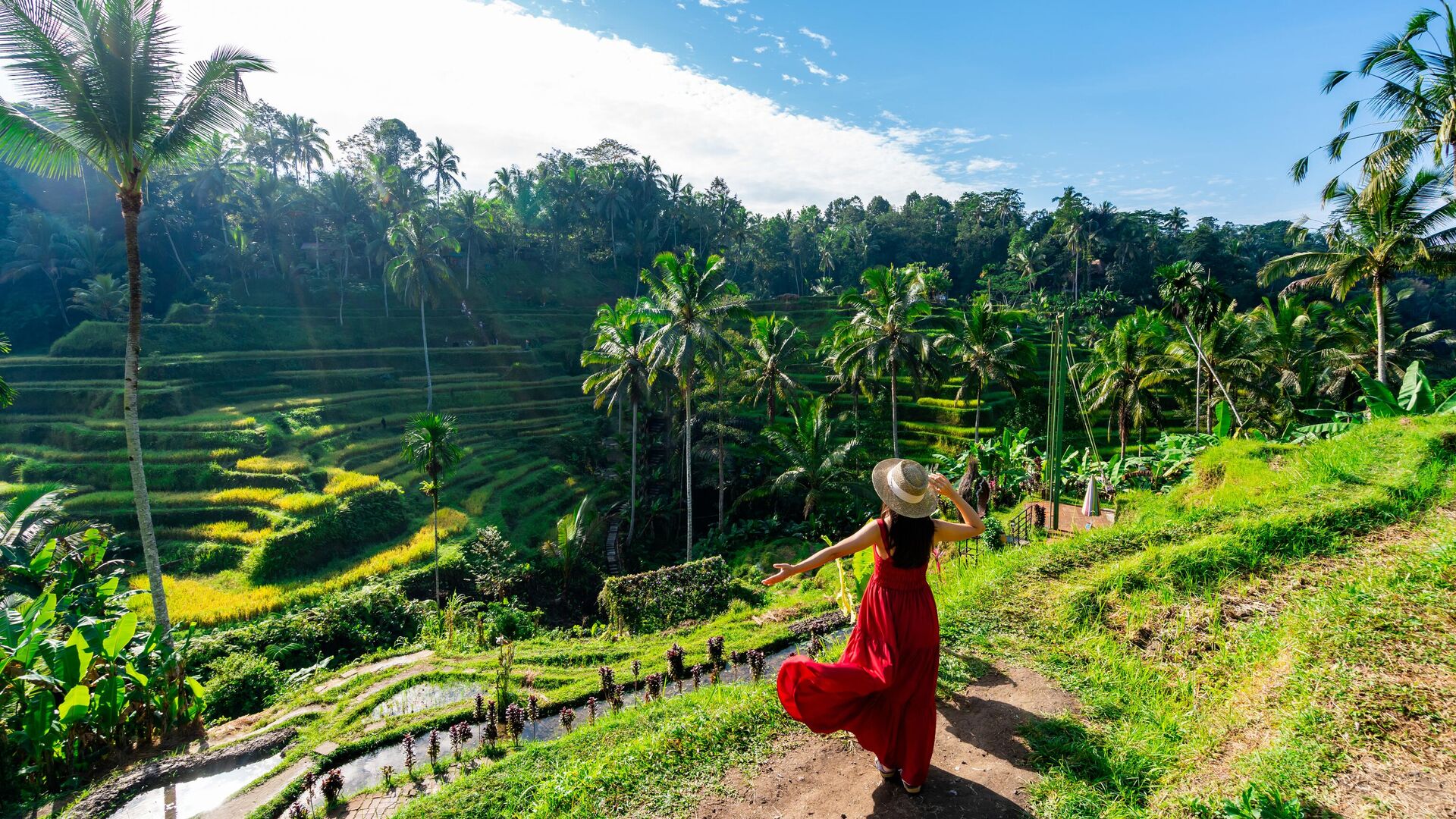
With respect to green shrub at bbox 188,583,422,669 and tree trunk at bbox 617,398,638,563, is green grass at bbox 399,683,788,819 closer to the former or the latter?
green shrub at bbox 188,583,422,669

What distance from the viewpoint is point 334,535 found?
58.5 feet

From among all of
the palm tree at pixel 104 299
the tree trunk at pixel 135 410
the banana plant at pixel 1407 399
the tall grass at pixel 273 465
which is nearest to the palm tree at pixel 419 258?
the tall grass at pixel 273 465

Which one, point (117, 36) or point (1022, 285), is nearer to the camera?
point (117, 36)

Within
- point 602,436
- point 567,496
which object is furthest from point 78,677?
point 602,436

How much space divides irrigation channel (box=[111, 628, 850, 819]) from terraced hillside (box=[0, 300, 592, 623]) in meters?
8.68

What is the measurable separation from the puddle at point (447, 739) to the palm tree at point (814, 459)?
476 inches

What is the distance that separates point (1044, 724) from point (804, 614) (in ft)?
21.1

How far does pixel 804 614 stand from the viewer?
10.6 m

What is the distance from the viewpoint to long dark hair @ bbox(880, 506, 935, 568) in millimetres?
3576

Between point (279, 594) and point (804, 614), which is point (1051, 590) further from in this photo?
point (279, 594)

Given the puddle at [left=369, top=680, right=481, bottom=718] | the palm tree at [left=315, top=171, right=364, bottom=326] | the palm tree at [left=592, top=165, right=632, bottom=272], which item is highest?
the palm tree at [left=592, top=165, right=632, bottom=272]

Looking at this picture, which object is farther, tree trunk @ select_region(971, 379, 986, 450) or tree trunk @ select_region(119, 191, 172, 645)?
tree trunk @ select_region(971, 379, 986, 450)

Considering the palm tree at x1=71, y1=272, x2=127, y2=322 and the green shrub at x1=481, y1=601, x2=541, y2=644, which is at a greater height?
the palm tree at x1=71, y1=272, x2=127, y2=322

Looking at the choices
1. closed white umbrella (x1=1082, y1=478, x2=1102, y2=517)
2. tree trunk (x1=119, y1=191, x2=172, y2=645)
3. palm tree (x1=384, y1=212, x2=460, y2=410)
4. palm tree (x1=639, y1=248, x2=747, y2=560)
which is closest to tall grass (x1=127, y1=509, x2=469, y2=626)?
tree trunk (x1=119, y1=191, x2=172, y2=645)
